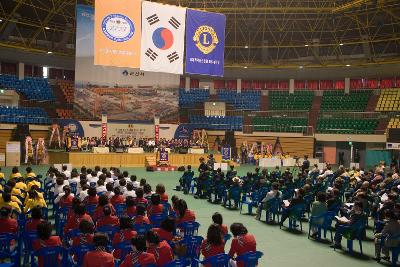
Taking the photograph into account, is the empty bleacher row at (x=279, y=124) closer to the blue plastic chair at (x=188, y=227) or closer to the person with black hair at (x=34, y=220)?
the blue plastic chair at (x=188, y=227)

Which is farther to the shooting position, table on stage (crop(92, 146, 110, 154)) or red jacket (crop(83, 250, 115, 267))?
table on stage (crop(92, 146, 110, 154))

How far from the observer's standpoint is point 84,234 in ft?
22.7

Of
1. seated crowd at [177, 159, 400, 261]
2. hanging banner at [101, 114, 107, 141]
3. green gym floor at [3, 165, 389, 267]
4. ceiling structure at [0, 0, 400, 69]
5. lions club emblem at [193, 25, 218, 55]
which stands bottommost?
green gym floor at [3, 165, 389, 267]

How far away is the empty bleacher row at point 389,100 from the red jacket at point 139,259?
1413 inches

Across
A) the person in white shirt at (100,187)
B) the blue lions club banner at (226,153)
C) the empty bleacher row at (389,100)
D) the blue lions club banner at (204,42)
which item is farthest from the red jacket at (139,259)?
the empty bleacher row at (389,100)

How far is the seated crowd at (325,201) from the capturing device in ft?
34.1

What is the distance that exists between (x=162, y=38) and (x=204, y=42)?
8.14 feet

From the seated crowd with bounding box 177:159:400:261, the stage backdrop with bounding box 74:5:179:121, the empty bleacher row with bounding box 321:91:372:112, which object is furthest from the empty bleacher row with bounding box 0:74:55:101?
the empty bleacher row with bounding box 321:91:372:112

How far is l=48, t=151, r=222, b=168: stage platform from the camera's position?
90.8ft

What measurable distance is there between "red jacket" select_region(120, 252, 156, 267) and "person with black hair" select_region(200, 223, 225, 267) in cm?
116

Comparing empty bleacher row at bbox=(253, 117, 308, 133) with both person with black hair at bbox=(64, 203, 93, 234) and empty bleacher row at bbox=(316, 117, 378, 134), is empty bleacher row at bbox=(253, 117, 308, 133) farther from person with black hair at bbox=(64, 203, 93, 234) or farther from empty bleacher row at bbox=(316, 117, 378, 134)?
person with black hair at bbox=(64, 203, 93, 234)

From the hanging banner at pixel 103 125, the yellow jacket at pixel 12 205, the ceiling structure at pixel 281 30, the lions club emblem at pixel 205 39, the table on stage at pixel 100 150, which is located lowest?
the yellow jacket at pixel 12 205

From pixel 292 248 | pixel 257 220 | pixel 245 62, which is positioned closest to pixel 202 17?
pixel 257 220

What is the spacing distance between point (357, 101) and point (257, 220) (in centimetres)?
2958
